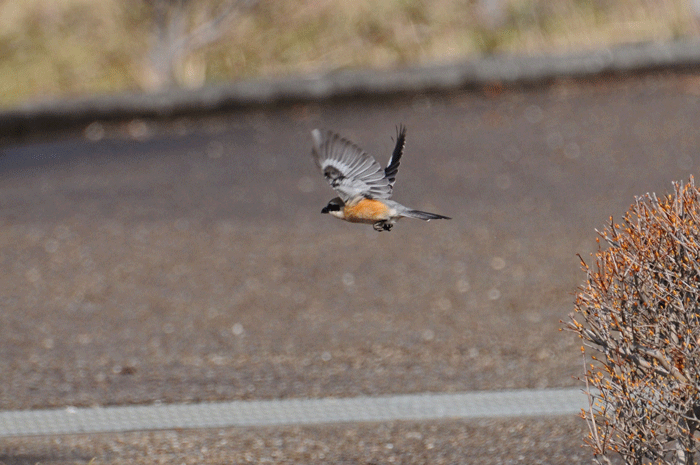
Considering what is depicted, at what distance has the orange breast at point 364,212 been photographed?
6.92 feet

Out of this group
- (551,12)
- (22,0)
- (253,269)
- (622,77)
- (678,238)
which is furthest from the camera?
(22,0)

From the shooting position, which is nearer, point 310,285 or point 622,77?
point 310,285

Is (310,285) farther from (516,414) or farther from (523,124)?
(523,124)

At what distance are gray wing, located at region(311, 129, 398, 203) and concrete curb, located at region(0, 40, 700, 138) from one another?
8.64 m

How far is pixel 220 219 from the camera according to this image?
8242mm

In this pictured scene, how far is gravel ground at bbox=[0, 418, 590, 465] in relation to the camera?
4262 millimetres

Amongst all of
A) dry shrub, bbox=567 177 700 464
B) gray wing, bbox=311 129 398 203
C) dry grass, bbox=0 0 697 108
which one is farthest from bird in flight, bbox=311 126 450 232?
dry grass, bbox=0 0 697 108

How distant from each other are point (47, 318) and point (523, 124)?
208 inches

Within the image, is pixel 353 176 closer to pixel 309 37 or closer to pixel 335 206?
pixel 335 206

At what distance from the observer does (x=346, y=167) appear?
217 centimetres

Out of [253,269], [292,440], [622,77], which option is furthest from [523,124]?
[292,440]

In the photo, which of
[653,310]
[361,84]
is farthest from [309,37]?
[653,310]

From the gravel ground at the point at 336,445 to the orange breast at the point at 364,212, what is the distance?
7.49 feet

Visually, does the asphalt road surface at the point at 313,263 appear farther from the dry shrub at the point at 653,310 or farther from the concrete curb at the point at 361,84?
the dry shrub at the point at 653,310
